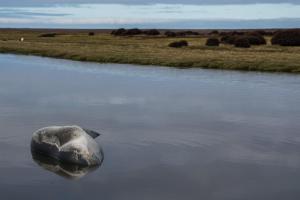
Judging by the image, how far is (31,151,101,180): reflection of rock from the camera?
15.9 m

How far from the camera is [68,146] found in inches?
674

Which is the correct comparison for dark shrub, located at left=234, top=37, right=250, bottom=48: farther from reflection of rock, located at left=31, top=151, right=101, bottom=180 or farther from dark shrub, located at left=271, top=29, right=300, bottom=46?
reflection of rock, located at left=31, top=151, right=101, bottom=180

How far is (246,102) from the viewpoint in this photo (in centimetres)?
2952

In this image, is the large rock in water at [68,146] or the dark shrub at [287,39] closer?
the large rock in water at [68,146]

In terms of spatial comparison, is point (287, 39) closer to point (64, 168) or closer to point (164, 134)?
point (164, 134)

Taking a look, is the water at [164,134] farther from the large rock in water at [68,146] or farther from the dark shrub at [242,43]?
the dark shrub at [242,43]

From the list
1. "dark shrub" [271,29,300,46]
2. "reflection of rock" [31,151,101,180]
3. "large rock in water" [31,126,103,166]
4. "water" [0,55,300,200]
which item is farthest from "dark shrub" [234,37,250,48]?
"reflection of rock" [31,151,101,180]

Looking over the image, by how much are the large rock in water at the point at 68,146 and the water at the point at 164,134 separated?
1.29 feet

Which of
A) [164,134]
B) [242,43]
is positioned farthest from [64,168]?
[242,43]

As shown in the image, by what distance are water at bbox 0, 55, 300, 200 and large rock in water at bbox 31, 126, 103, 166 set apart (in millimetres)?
393

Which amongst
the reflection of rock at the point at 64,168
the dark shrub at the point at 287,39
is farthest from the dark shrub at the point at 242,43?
the reflection of rock at the point at 64,168

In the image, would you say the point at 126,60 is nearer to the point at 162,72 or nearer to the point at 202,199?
the point at 162,72

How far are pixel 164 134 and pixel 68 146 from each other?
5159 millimetres

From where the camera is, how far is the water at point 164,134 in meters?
14.8
